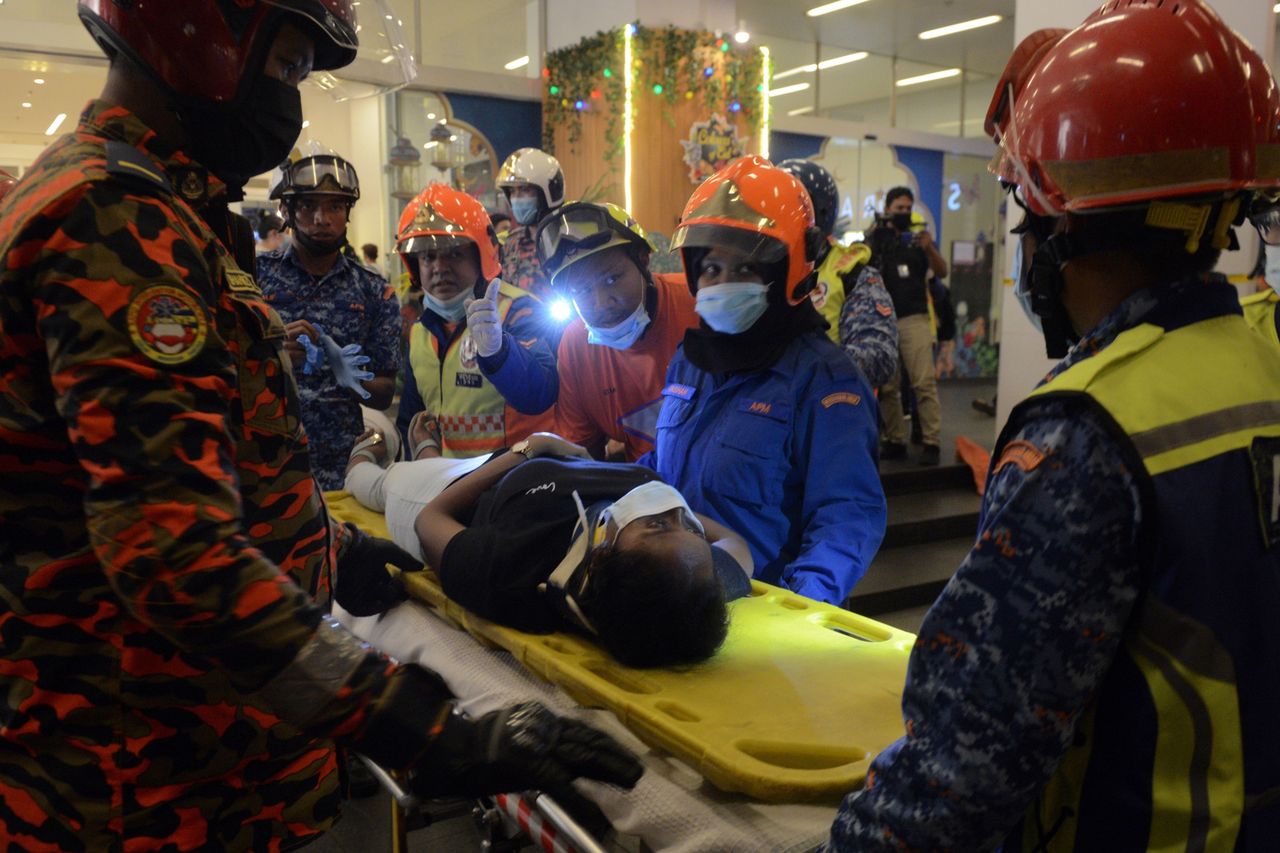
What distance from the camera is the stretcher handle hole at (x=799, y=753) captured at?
1374mm

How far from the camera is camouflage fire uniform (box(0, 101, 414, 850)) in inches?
34.0

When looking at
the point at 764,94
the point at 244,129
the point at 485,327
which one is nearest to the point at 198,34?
the point at 244,129

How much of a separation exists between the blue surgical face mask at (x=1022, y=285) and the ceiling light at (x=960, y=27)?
457 inches

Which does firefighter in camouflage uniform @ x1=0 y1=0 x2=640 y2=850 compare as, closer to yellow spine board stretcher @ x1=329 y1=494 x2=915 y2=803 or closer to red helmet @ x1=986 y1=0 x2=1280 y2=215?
yellow spine board stretcher @ x1=329 y1=494 x2=915 y2=803

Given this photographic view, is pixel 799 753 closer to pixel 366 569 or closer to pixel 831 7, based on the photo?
pixel 366 569

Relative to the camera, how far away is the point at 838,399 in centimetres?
212

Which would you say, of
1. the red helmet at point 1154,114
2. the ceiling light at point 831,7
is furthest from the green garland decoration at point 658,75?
the red helmet at point 1154,114

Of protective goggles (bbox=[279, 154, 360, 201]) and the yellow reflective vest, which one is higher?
protective goggles (bbox=[279, 154, 360, 201])

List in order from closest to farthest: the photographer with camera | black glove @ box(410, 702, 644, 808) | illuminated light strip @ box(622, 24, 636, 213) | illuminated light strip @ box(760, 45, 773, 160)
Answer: black glove @ box(410, 702, 644, 808) < the photographer with camera < illuminated light strip @ box(622, 24, 636, 213) < illuminated light strip @ box(760, 45, 773, 160)

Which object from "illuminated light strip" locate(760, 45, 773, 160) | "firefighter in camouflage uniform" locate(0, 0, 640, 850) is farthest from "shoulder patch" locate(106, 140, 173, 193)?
"illuminated light strip" locate(760, 45, 773, 160)

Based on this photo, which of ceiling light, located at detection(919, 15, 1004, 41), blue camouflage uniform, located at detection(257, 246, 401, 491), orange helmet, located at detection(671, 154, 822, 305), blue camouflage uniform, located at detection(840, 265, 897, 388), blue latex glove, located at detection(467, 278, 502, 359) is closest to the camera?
orange helmet, located at detection(671, 154, 822, 305)

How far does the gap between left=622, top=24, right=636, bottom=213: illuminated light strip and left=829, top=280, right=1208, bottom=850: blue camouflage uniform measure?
7580 mm

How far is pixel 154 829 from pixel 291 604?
392 mm

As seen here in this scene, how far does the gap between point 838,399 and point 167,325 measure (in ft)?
5.02
